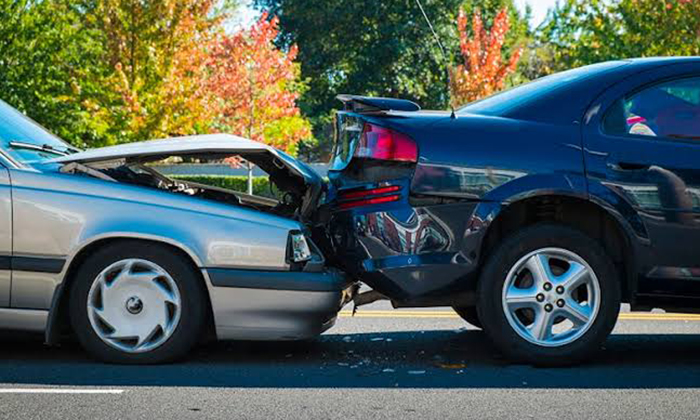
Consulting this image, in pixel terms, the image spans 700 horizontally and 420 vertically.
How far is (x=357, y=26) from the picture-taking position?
46.3 meters

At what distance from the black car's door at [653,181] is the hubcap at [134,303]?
2.34 meters

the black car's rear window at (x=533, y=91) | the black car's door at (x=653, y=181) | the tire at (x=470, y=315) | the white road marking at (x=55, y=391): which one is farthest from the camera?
the tire at (x=470, y=315)

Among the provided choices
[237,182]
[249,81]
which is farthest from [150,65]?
[237,182]

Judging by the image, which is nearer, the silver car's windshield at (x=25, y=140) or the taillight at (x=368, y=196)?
the taillight at (x=368, y=196)

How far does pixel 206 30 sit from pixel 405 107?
66.2 feet

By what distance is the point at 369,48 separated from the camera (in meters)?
45.7

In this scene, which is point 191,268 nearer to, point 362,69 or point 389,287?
point 389,287

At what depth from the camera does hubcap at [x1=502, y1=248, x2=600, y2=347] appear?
17.6 feet

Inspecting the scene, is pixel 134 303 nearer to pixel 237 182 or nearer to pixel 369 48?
pixel 237 182

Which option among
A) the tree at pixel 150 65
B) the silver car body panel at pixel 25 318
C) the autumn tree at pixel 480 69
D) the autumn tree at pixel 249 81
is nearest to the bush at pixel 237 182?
the autumn tree at pixel 249 81

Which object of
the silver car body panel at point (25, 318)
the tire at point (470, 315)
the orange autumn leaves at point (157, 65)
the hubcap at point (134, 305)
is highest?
the orange autumn leaves at point (157, 65)

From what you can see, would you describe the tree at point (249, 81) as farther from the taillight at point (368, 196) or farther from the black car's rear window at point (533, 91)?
the taillight at point (368, 196)

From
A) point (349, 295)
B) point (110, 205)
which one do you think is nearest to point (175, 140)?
point (110, 205)

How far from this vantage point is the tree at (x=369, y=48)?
4525 centimetres
